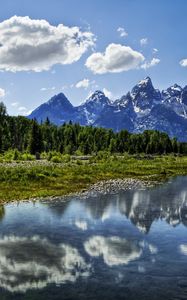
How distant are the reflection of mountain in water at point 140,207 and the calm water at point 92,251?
96 millimetres

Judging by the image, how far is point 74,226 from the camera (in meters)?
31.4

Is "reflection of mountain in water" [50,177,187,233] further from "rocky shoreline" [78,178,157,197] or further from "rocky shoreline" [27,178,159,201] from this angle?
"rocky shoreline" [78,178,157,197]

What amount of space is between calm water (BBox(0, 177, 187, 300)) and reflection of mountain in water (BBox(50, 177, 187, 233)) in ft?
0.32

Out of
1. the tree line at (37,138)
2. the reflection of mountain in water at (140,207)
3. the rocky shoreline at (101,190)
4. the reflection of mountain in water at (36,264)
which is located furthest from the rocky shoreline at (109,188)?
the tree line at (37,138)

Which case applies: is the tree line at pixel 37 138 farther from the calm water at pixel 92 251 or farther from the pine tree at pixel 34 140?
the calm water at pixel 92 251

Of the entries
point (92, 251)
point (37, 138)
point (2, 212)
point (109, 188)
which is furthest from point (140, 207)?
point (37, 138)

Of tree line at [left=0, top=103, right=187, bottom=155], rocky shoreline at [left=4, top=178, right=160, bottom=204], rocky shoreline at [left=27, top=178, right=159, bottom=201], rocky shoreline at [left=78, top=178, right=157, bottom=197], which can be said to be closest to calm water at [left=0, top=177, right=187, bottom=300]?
rocky shoreline at [left=4, top=178, right=160, bottom=204]

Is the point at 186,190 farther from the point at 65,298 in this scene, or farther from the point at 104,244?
the point at 65,298

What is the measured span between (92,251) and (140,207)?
17257mm

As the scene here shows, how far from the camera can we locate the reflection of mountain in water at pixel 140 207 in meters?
35.2

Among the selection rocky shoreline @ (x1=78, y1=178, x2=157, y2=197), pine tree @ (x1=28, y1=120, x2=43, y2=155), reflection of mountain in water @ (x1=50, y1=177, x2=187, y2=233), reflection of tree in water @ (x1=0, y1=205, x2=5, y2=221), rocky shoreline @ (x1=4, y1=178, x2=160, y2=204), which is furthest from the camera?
pine tree @ (x1=28, y1=120, x2=43, y2=155)

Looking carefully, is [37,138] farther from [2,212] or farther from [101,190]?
[2,212]

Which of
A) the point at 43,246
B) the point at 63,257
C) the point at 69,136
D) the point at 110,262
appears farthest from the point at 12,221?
the point at 69,136

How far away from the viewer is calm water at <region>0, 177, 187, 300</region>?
60.6ft
